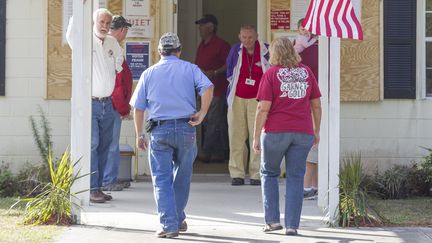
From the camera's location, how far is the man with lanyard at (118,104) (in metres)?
9.61

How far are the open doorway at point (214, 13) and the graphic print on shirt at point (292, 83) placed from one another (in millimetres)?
5621

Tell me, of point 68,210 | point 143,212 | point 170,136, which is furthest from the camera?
point 143,212

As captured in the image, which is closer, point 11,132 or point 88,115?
point 88,115

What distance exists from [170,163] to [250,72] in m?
3.32

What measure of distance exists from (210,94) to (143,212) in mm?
1829

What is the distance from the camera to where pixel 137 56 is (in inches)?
444

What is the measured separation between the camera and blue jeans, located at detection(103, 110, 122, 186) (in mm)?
9602

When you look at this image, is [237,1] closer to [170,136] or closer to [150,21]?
[150,21]

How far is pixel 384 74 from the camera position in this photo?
11.1 m

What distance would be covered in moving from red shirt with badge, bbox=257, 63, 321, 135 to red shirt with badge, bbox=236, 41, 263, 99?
2.95m

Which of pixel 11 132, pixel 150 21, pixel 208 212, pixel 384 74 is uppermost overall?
pixel 150 21

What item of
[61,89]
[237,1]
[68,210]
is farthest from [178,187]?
[237,1]

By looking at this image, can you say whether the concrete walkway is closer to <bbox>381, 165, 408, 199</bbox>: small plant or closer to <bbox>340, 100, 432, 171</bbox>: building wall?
<bbox>381, 165, 408, 199</bbox>: small plant

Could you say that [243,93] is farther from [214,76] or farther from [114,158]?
[114,158]
